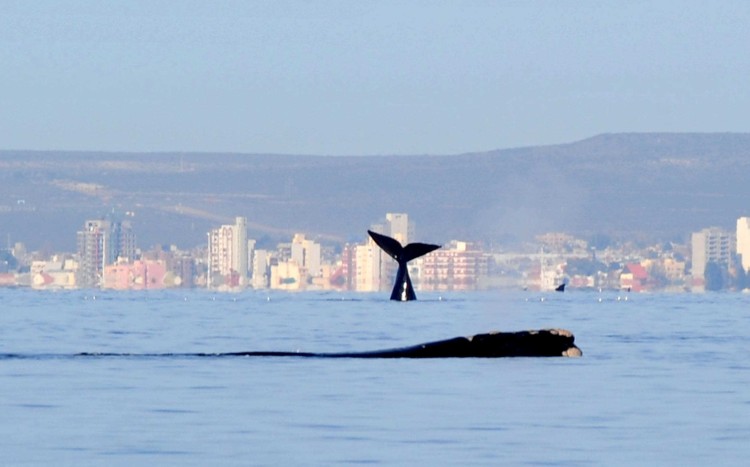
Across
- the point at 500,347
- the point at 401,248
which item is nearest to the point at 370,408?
the point at 500,347

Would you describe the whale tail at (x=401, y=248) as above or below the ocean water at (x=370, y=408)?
above

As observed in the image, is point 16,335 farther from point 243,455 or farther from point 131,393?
point 243,455

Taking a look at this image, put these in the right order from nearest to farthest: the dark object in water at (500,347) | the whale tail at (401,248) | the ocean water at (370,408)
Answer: the ocean water at (370,408) → the dark object in water at (500,347) → the whale tail at (401,248)

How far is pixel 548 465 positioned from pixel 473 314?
88.5 metres

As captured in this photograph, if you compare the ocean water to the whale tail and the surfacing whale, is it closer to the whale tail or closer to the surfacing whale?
the surfacing whale

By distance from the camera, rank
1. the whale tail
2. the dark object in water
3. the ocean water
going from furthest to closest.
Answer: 1. the whale tail
2. the dark object in water
3. the ocean water

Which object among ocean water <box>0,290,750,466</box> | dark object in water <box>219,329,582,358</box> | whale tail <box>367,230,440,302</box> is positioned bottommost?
ocean water <box>0,290,750,466</box>

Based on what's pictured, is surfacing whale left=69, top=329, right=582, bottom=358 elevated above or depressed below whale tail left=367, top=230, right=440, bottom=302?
below

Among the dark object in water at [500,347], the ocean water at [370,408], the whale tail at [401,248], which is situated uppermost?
the whale tail at [401,248]

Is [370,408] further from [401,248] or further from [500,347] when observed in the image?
[401,248]

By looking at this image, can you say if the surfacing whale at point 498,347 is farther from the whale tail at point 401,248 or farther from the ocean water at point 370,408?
the whale tail at point 401,248

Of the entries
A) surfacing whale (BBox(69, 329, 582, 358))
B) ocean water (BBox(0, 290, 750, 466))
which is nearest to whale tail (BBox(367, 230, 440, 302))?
ocean water (BBox(0, 290, 750, 466))

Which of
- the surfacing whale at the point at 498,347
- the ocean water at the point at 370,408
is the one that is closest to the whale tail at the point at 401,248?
the ocean water at the point at 370,408

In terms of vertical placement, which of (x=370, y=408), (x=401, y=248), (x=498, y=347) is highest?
(x=401, y=248)
